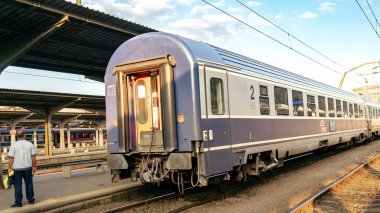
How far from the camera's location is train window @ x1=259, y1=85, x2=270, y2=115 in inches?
377

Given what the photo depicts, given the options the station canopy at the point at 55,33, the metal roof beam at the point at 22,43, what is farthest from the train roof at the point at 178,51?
the metal roof beam at the point at 22,43

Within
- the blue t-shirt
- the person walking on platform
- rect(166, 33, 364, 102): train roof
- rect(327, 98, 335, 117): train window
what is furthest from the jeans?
rect(327, 98, 335, 117): train window

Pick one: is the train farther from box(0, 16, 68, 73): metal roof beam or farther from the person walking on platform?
box(0, 16, 68, 73): metal roof beam

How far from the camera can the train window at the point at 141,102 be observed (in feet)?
26.2

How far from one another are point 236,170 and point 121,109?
3.03 m

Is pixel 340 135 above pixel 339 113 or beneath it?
beneath

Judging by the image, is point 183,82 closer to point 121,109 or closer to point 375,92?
point 121,109

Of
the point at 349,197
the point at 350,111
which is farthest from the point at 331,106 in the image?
the point at 349,197

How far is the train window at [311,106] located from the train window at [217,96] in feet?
20.2

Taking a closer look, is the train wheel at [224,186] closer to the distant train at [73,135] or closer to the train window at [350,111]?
the train window at [350,111]

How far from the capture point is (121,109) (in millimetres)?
8016

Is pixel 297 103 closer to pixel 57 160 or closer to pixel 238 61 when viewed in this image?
pixel 238 61

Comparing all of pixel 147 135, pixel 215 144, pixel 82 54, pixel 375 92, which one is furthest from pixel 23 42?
pixel 375 92

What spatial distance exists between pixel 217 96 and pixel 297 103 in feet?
17.0
